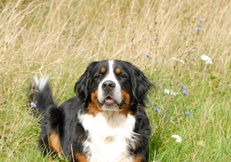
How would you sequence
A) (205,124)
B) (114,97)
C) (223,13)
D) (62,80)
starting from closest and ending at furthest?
(114,97) < (205,124) < (62,80) < (223,13)

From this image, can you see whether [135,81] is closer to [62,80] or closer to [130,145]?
[130,145]

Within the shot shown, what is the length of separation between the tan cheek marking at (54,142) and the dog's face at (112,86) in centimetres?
62

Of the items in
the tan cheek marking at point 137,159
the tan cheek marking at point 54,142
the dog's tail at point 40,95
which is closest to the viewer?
the tan cheek marking at point 137,159

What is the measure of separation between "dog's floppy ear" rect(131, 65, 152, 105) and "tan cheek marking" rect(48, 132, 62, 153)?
36.6 inches

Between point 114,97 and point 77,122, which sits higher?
point 114,97

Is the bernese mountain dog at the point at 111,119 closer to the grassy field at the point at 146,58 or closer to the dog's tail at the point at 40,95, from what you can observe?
the grassy field at the point at 146,58

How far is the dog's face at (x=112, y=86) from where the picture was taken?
362 centimetres

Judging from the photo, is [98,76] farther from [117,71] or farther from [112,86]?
[112,86]

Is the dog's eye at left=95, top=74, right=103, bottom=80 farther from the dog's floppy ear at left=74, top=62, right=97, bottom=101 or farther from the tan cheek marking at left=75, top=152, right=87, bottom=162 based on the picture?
the tan cheek marking at left=75, top=152, right=87, bottom=162

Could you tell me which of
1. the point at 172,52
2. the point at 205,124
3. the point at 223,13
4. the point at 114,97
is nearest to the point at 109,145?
the point at 114,97

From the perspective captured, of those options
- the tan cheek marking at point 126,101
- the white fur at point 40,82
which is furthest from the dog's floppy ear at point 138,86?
the white fur at point 40,82

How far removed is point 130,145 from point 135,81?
1.74 feet

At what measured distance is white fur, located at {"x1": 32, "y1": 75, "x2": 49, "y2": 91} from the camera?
4.57 meters

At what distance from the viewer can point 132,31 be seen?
5895 millimetres
